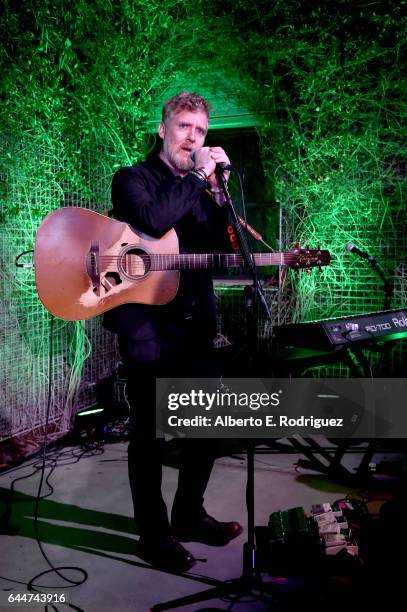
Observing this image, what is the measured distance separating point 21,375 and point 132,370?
2038mm

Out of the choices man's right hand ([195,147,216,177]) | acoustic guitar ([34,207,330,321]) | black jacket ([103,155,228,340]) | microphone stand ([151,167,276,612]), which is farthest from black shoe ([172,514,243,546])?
man's right hand ([195,147,216,177])

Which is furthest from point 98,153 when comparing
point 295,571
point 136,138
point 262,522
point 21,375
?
point 295,571

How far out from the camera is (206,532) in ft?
8.46

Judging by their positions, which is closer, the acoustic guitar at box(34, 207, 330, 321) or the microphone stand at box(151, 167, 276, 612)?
Answer: the microphone stand at box(151, 167, 276, 612)

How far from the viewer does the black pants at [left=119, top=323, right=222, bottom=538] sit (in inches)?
90.7

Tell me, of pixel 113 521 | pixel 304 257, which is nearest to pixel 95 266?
pixel 304 257

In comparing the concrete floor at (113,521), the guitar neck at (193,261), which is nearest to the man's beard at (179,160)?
the guitar neck at (193,261)

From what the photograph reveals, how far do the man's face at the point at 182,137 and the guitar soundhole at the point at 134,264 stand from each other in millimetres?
417

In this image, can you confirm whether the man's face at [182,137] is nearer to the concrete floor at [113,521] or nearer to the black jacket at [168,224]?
the black jacket at [168,224]

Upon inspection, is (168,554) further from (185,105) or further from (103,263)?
(185,105)

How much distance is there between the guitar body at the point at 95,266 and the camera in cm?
238

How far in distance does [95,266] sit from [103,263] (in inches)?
1.4

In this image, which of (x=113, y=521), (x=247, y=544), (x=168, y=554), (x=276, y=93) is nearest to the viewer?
(x=247, y=544)

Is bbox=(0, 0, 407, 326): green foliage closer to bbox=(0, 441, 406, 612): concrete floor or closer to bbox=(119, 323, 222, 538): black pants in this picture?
bbox=(0, 441, 406, 612): concrete floor
